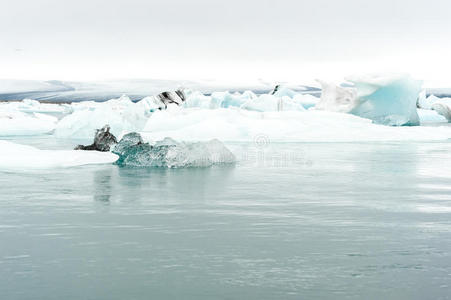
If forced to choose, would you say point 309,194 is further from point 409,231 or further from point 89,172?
point 89,172

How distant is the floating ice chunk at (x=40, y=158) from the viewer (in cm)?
910

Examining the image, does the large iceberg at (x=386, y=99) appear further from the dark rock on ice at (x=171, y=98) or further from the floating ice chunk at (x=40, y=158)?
the floating ice chunk at (x=40, y=158)

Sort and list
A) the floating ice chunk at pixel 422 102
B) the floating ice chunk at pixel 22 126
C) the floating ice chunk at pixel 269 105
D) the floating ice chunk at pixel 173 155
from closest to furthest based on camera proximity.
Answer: the floating ice chunk at pixel 173 155 → the floating ice chunk at pixel 22 126 → the floating ice chunk at pixel 269 105 → the floating ice chunk at pixel 422 102

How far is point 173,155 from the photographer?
930 centimetres

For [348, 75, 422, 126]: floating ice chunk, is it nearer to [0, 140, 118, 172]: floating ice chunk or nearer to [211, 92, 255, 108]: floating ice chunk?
[211, 92, 255, 108]: floating ice chunk

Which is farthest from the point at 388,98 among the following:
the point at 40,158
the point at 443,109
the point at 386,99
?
the point at 40,158

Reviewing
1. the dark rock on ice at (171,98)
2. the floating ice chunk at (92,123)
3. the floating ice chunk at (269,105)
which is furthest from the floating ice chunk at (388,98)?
the dark rock on ice at (171,98)

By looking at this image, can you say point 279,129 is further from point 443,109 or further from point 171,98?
point 443,109

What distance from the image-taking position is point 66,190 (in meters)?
6.64

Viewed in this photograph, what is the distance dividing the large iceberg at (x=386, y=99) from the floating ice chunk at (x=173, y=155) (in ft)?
40.2

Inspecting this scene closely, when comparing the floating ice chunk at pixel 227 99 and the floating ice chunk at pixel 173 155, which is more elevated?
the floating ice chunk at pixel 227 99

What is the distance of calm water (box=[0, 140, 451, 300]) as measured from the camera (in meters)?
3.13

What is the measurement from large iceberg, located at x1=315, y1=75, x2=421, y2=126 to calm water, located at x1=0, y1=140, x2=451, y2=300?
13.5 m

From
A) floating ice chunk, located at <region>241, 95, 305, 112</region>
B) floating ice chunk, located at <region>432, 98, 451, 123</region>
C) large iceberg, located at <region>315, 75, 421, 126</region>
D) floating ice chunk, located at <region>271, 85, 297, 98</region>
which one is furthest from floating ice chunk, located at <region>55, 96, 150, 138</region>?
floating ice chunk, located at <region>432, 98, 451, 123</region>
